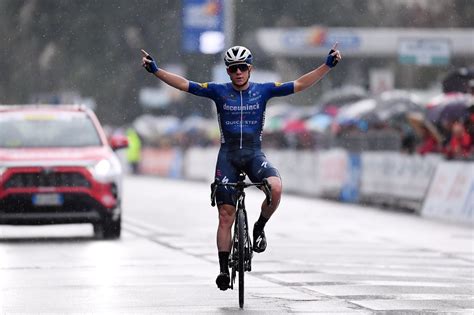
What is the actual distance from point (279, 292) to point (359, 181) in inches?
793

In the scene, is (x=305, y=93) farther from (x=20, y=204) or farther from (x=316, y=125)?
(x=20, y=204)

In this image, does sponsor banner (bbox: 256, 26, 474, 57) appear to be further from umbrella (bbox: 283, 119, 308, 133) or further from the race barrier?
the race barrier

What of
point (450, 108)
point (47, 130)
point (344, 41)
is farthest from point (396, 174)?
point (344, 41)

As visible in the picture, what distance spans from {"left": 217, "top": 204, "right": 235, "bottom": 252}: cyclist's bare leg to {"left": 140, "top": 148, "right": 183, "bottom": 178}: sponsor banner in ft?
141

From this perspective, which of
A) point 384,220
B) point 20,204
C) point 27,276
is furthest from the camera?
point 384,220

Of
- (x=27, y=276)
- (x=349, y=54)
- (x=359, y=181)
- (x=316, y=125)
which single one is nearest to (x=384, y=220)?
(x=359, y=181)

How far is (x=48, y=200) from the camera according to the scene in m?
20.9

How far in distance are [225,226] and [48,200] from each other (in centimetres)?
790

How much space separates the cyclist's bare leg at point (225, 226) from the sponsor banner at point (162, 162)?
42.9 metres

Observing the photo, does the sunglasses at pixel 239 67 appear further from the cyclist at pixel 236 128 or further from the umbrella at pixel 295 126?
the umbrella at pixel 295 126

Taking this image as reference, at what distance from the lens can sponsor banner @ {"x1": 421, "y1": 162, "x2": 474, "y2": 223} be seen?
2568cm

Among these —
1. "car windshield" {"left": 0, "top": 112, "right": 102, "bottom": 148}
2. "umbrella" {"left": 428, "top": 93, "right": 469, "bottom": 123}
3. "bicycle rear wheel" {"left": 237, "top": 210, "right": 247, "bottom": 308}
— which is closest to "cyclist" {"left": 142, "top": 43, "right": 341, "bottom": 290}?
"bicycle rear wheel" {"left": 237, "top": 210, "right": 247, "bottom": 308}

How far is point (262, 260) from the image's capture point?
17781mm

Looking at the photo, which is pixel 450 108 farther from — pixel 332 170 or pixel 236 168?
pixel 236 168
